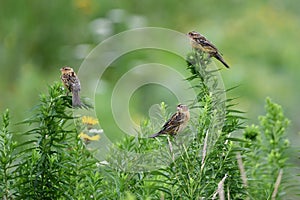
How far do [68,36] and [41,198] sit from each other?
8.24 feet

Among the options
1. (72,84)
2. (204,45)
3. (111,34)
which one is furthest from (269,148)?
(111,34)

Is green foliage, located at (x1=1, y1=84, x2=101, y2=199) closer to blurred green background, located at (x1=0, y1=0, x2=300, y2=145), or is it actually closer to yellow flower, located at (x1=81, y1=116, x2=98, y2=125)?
yellow flower, located at (x1=81, y1=116, x2=98, y2=125)

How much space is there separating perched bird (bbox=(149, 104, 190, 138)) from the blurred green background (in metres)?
1.89

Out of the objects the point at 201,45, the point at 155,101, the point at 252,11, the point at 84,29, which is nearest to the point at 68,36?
the point at 84,29

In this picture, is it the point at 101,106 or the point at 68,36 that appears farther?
the point at 68,36

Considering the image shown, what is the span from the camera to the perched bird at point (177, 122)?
918 mm

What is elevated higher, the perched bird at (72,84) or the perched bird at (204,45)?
the perched bird at (204,45)

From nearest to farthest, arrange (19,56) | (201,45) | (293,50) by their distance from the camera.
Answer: (201,45), (19,56), (293,50)

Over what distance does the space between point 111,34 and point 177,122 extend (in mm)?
2388

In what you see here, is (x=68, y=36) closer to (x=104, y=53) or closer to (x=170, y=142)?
(x=104, y=53)

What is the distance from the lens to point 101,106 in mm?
2729

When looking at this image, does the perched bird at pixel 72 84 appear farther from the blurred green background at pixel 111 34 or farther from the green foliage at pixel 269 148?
the blurred green background at pixel 111 34

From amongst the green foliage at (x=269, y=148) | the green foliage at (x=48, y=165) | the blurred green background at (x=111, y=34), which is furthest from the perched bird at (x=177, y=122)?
the blurred green background at (x=111, y=34)

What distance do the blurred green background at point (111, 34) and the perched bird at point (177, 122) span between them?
189cm
